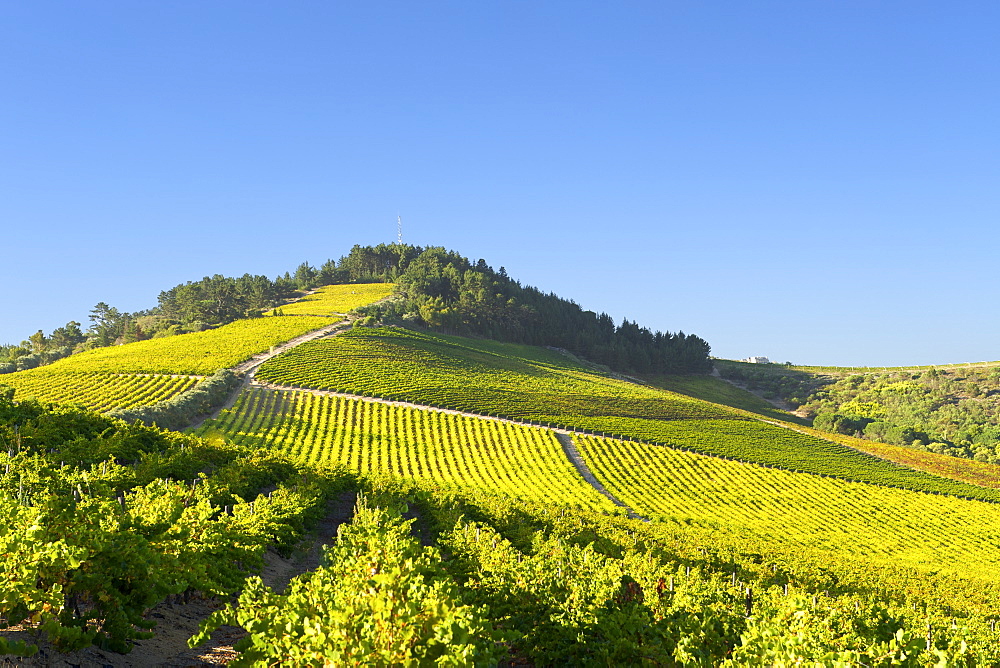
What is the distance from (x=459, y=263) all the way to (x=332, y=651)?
18127 centimetres

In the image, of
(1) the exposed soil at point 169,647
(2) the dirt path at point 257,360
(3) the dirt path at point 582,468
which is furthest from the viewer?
(2) the dirt path at point 257,360

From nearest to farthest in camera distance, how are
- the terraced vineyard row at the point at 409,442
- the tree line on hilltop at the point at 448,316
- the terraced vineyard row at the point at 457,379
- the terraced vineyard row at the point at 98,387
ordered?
the terraced vineyard row at the point at 409,442 → the terraced vineyard row at the point at 98,387 → the terraced vineyard row at the point at 457,379 → the tree line on hilltop at the point at 448,316

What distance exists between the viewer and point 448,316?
140000 mm

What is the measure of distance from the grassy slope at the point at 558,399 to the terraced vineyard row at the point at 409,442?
585 centimetres

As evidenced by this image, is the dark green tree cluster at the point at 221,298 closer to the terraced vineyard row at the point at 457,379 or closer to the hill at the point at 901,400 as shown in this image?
the terraced vineyard row at the point at 457,379

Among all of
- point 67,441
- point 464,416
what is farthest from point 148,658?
point 464,416

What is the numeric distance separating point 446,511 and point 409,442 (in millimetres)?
35720

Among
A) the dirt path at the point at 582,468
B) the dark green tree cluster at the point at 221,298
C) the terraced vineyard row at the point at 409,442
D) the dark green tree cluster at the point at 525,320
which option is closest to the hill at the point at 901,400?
the dark green tree cluster at the point at 525,320

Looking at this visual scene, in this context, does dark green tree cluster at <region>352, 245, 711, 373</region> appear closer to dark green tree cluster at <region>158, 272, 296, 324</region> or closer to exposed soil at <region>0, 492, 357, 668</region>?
→ dark green tree cluster at <region>158, 272, 296, 324</region>

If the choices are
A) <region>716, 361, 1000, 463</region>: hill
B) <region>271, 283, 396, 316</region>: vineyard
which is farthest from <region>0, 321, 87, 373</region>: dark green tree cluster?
<region>716, 361, 1000, 463</region>: hill

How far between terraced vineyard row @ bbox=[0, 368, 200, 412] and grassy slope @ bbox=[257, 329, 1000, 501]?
40.2 ft

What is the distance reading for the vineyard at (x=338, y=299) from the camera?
457ft

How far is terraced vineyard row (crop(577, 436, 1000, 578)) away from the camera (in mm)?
49594

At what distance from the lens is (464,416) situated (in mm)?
79250
